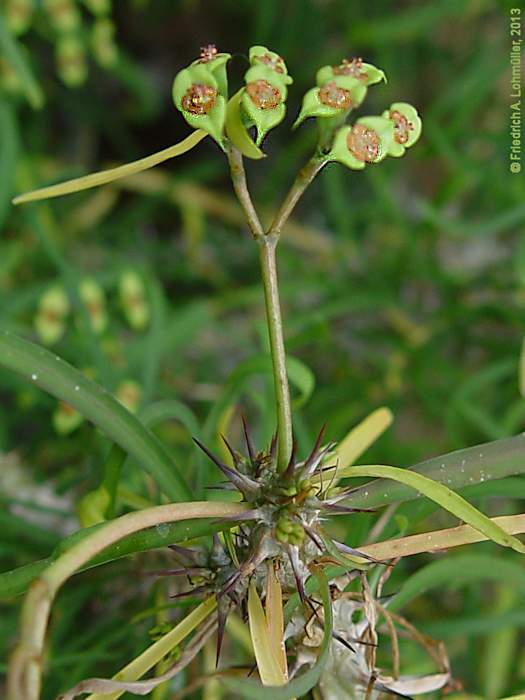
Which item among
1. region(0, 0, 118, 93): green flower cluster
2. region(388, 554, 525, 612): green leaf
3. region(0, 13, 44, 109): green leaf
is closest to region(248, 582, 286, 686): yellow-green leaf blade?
region(388, 554, 525, 612): green leaf

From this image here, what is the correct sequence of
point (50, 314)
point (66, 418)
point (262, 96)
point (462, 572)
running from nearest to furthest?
point (262, 96) → point (462, 572) → point (66, 418) → point (50, 314)

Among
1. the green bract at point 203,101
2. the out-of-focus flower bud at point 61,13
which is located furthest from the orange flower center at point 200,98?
the out-of-focus flower bud at point 61,13

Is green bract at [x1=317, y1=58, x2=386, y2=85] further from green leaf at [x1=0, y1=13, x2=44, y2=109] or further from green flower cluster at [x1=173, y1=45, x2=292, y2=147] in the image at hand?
green leaf at [x1=0, y1=13, x2=44, y2=109]

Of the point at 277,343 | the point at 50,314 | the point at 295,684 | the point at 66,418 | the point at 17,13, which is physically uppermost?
the point at 17,13

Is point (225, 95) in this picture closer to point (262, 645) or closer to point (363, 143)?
point (363, 143)

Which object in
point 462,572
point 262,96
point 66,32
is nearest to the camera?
point 262,96

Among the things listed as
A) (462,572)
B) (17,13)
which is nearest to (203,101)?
(462,572)
